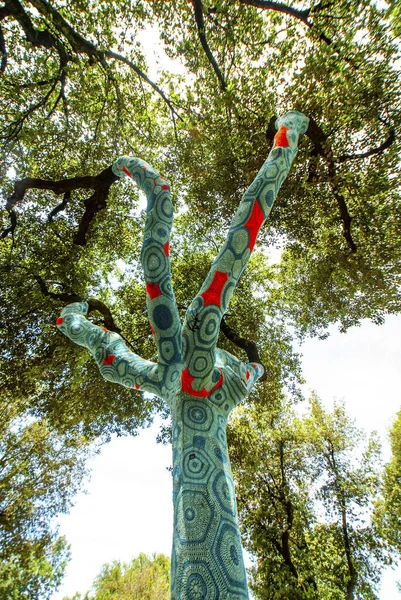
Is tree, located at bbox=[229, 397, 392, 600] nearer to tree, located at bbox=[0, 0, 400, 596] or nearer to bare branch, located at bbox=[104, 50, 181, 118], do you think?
tree, located at bbox=[0, 0, 400, 596]

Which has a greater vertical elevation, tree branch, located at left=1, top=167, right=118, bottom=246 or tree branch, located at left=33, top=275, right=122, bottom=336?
tree branch, located at left=1, top=167, right=118, bottom=246

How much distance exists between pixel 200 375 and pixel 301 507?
12.4m

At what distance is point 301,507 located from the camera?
12062 mm

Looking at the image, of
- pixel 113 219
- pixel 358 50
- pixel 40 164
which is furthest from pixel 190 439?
pixel 40 164

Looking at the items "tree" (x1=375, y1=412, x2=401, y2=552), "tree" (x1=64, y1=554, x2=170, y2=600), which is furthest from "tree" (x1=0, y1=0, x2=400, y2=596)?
"tree" (x1=64, y1=554, x2=170, y2=600)

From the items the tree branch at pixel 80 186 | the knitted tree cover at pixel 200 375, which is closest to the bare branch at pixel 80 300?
the tree branch at pixel 80 186

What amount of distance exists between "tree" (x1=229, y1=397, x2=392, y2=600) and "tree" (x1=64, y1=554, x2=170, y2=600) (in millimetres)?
12704

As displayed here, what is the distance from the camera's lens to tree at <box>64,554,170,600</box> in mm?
19953

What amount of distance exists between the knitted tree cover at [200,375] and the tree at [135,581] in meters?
23.1

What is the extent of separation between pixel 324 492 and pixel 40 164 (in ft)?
51.0

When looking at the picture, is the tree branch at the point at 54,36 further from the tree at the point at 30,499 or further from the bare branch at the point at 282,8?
the tree at the point at 30,499

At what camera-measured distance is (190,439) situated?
8.80 ft

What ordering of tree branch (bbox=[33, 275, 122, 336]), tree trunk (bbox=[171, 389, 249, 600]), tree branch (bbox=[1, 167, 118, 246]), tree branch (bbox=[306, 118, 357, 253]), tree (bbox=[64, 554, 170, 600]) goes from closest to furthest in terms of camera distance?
tree trunk (bbox=[171, 389, 249, 600])
tree branch (bbox=[306, 118, 357, 253])
tree branch (bbox=[1, 167, 118, 246])
tree branch (bbox=[33, 275, 122, 336])
tree (bbox=[64, 554, 170, 600])

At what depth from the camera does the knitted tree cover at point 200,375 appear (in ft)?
6.83
